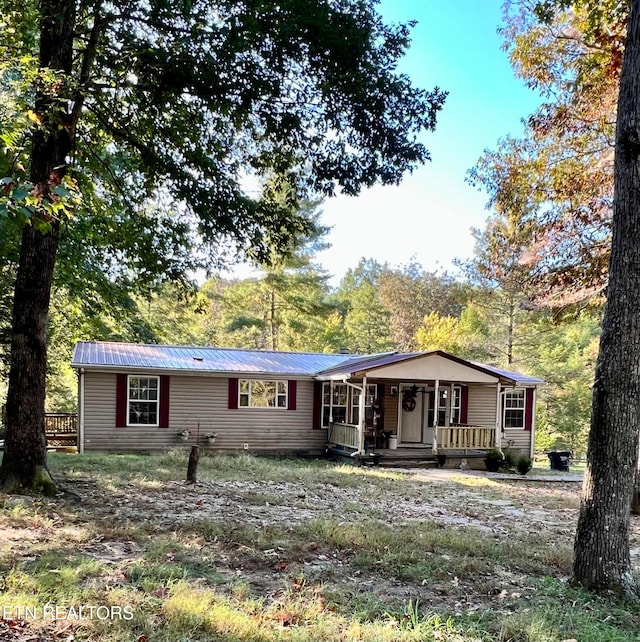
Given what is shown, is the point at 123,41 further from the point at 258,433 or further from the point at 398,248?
the point at 398,248

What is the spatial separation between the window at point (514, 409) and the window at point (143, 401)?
11451mm

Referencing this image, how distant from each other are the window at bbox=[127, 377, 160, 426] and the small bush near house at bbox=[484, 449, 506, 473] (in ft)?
31.6

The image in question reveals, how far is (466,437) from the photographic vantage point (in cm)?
1605

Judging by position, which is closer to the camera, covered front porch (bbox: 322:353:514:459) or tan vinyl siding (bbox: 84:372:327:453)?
tan vinyl siding (bbox: 84:372:327:453)

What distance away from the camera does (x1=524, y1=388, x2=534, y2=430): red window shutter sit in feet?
60.4

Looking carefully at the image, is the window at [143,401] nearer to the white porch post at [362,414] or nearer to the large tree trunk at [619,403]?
the white porch post at [362,414]

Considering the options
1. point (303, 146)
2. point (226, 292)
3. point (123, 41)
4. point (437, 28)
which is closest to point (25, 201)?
point (123, 41)

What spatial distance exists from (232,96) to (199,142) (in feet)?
4.66

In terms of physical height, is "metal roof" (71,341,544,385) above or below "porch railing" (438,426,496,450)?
above

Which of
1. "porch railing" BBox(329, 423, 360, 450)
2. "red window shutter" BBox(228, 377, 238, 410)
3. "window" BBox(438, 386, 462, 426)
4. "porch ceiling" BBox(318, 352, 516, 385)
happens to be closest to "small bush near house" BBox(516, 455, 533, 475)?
"porch ceiling" BBox(318, 352, 516, 385)

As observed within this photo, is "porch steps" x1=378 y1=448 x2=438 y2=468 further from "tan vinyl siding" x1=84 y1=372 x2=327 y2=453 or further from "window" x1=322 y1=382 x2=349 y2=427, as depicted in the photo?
"tan vinyl siding" x1=84 y1=372 x2=327 y2=453

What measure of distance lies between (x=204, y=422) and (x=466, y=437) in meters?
7.74

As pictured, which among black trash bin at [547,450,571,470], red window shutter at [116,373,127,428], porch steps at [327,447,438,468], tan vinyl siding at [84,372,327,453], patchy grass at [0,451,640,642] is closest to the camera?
patchy grass at [0,451,640,642]

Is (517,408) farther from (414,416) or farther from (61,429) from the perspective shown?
(61,429)
